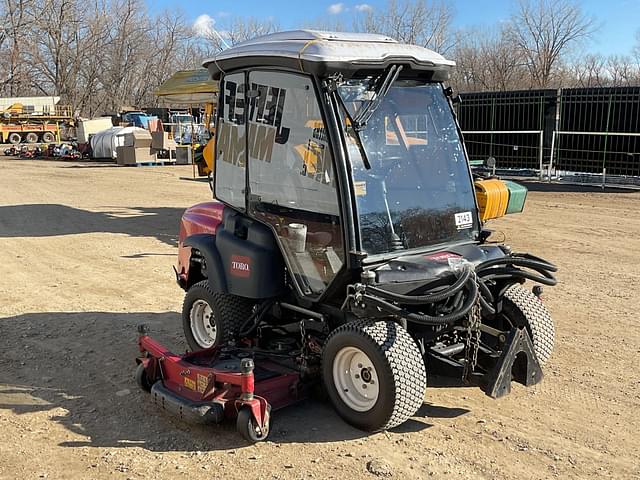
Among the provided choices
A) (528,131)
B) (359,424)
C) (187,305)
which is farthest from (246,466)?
(528,131)

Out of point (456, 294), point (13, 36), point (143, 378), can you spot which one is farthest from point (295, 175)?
point (13, 36)

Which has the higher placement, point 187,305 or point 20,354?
point 187,305

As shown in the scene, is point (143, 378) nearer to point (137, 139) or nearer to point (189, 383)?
point (189, 383)

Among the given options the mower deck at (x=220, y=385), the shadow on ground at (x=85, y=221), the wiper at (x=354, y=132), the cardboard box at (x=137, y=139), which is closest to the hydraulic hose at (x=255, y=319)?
the mower deck at (x=220, y=385)

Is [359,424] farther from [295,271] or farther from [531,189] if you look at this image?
[531,189]

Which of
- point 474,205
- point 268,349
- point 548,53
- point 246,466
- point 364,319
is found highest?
point 548,53

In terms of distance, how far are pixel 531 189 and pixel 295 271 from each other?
1435cm

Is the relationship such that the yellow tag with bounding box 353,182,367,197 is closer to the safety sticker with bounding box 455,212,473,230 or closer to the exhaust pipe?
the safety sticker with bounding box 455,212,473,230

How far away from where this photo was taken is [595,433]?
14.4 ft

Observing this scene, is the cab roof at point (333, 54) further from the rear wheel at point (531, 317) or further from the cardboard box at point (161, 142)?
the cardboard box at point (161, 142)

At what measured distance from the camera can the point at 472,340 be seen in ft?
14.6

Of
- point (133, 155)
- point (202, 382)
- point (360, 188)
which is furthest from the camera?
point (133, 155)

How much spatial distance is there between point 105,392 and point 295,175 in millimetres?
2194

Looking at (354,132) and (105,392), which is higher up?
(354,132)
